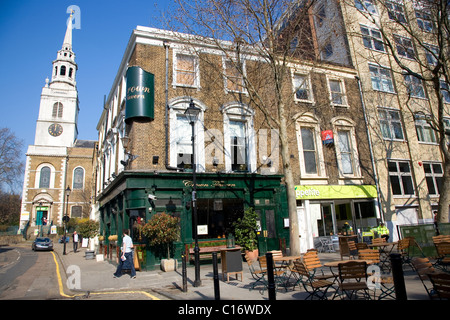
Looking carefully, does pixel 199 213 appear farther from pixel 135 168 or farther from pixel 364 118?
pixel 364 118

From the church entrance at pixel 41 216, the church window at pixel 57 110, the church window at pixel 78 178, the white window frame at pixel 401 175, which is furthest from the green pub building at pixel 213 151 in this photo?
the church window at pixel 57 110

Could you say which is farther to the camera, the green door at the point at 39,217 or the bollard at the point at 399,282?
the green door at the point at 39,217

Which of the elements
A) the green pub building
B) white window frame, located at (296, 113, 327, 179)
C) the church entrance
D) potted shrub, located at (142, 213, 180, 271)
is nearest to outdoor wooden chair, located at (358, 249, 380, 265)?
the green pub building

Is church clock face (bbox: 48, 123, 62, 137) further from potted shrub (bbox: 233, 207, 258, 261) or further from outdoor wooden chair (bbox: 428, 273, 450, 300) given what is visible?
outdoor wooden chair (bbox: 428, 273, 450, 300)

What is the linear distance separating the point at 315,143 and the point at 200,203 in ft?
27.0

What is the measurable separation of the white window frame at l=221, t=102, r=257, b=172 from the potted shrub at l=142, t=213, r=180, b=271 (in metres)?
4.61

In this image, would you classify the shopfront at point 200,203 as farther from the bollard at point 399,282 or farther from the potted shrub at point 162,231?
the bollard at point 399,282

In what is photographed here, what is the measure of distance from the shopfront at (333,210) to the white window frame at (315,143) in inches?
30.1

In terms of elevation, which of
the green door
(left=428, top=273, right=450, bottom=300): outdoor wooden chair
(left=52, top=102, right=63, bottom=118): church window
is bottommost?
(left=428, top=273, right=450, bottom=300): outdoor wooden chair

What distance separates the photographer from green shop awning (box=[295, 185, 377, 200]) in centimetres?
1648

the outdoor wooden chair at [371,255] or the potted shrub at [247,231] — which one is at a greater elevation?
the potted shrub at [247,231]

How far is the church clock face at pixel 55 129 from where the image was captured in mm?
57125
